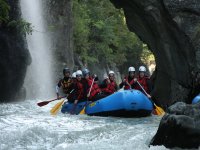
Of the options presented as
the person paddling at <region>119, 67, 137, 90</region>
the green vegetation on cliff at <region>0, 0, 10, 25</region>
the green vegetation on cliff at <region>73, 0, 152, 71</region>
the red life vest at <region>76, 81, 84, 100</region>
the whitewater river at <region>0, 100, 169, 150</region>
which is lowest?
the whitewater river at <region>0, 100, 169, 150</region>

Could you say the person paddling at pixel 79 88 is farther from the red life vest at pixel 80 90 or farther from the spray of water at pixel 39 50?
the spray of water at pixel 39 50

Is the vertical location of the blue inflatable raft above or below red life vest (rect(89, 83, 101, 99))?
below

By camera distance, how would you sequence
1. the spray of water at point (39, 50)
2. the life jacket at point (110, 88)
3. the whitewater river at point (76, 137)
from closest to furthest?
the whitewater river at point (76, 137), the life jacket at point (110, 88), the spray of water at point (39, 50)

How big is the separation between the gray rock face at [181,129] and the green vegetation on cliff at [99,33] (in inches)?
897

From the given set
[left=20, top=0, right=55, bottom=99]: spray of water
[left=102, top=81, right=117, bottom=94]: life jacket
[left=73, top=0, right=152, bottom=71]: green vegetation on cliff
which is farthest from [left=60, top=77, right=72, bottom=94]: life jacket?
[left=73, top=0, right=152, bottom=71]: green vegetation on cliff

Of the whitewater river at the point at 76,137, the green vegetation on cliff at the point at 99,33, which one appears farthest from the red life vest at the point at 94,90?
the green vegetation on cliff at the point at 99,33

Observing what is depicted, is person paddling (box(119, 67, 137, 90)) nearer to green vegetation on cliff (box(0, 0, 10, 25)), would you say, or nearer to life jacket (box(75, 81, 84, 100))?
life jacket (box(75, 81, 84, 100))

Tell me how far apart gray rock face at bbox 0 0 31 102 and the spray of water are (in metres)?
5.41

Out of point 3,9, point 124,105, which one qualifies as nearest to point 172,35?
point 124,105

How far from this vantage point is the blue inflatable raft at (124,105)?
13391 millimetres

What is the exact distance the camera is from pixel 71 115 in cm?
1453

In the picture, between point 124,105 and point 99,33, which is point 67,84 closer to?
point 124,105

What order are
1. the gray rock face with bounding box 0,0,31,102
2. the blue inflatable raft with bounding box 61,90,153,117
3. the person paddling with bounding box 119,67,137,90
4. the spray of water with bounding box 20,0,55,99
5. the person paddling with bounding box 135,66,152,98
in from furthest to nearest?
the spray of water with bounding box 20,0,55,99, the gray rock face with bounding box 0,0,31,102, the person paddling with bounding box 135,66,152,98, the person paddling with bounding box 119,67,137,90, the blue inflatable raft with bounding box 61,90,153,117

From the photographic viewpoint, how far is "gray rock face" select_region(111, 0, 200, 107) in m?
13.6
